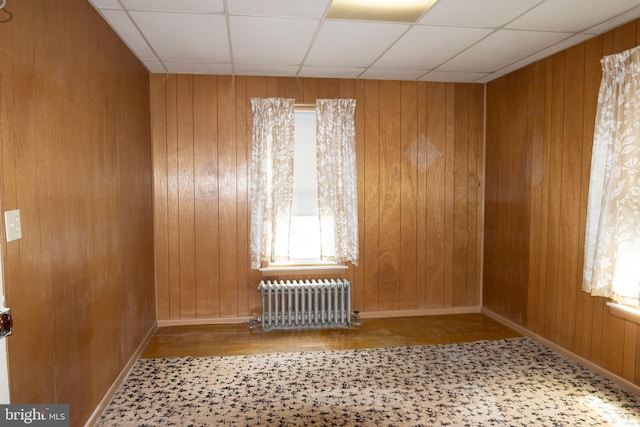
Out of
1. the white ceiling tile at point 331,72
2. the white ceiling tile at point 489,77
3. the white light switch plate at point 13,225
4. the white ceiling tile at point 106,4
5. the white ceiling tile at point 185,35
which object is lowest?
the white light switch plate at point 13,225

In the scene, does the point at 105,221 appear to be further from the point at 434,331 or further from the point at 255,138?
the point at 434,331

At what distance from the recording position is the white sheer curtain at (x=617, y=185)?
2.57m

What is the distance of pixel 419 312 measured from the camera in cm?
435

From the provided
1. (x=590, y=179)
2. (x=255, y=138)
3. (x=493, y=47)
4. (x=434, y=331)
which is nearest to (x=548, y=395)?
(x=434, y=331)

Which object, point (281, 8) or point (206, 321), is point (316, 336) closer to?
point (206, 321)

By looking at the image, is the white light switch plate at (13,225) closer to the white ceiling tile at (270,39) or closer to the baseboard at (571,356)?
the white ceiling tile at (270,39)

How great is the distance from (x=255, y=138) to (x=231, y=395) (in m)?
2.30

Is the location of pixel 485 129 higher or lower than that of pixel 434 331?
higher

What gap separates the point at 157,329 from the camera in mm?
3869

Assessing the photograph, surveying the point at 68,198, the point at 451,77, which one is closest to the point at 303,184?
the point at 451,77

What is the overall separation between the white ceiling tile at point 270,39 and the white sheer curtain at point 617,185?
2.05 meters

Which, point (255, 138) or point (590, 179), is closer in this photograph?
point (590, 179)
